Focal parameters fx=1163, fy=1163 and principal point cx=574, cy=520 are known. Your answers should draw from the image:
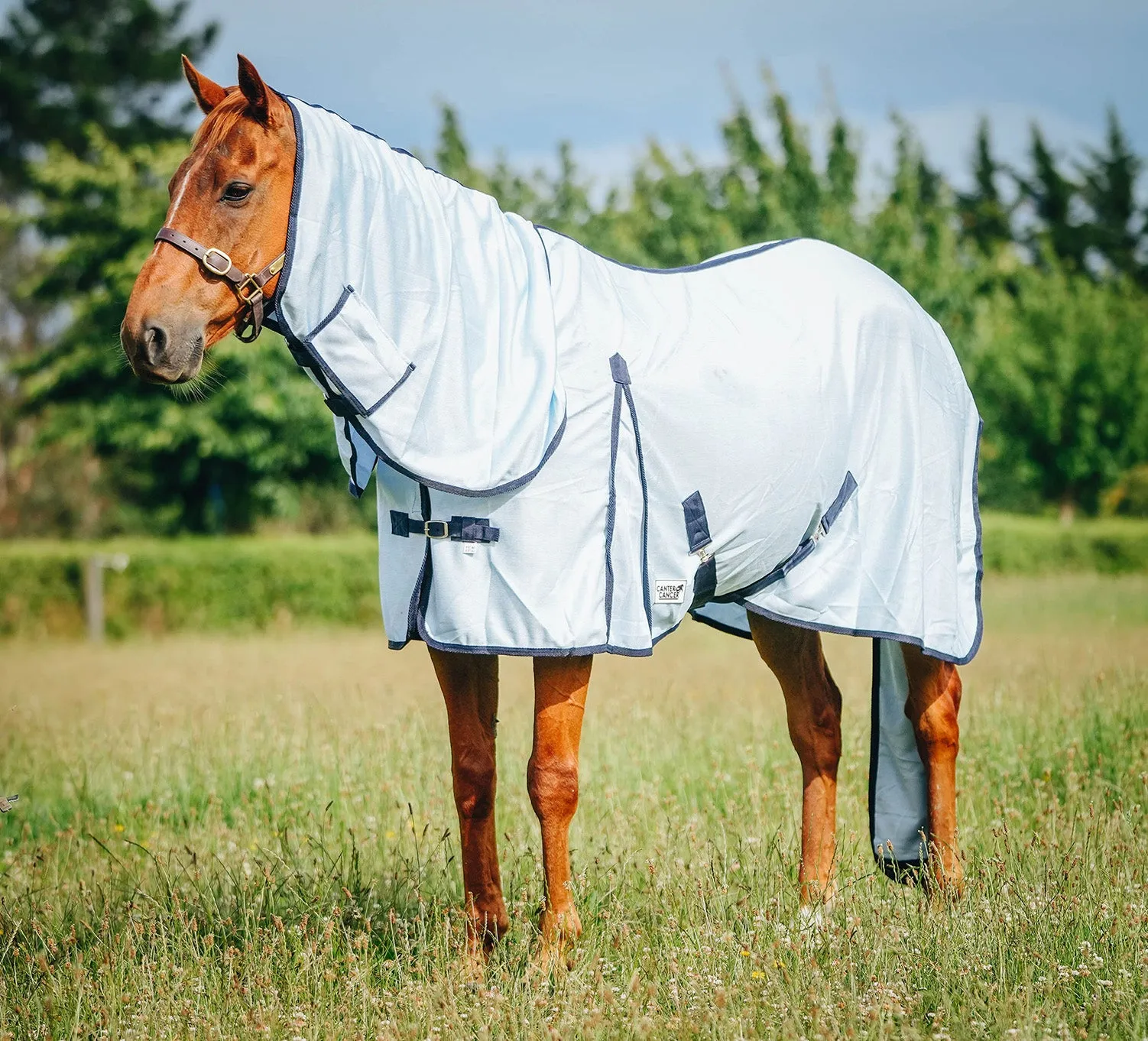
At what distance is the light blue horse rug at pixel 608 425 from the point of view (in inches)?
119

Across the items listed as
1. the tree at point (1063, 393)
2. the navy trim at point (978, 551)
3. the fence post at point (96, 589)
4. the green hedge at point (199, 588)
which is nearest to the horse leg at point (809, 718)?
the navy trim at point (978, 551)

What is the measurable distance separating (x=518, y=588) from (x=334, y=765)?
3.07 m

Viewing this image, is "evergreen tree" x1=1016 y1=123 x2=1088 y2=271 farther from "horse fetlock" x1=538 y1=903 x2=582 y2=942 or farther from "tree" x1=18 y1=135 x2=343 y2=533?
"horse fetlock" x1=538 y1=903 x2=582 y2=942

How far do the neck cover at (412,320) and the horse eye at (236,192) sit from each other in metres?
0.13

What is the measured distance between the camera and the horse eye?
2.94 m

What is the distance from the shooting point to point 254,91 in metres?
2.91

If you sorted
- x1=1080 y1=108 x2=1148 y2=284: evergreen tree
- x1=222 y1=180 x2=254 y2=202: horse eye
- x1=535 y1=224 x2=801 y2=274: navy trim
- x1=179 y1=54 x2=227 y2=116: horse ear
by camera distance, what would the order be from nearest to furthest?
x1=222 y1=180 x2=254 y2=202: horse eye, x1=179 y1=54 x2=227 y2=116: horse ear, x1=535 y1=224 x2=801 y2=274: navy trim, x1=1080 y1=108 x2=1148 y2=284: evergreen tree

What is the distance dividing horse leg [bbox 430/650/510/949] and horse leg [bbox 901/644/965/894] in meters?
1.61

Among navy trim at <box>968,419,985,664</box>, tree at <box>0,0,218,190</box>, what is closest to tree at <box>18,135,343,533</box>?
tree at <box>0,0,218,190</box>

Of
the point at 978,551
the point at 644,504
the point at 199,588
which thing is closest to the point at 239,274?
the point at 644,504

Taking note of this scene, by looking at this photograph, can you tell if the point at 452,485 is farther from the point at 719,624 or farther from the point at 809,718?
the point at 809,718

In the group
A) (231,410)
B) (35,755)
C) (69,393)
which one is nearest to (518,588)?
(35,755)

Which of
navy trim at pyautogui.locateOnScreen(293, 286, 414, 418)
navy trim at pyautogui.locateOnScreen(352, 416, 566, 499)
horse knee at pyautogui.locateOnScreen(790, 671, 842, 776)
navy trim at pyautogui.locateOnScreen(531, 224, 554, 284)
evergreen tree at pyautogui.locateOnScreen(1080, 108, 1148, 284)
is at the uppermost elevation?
evergreen tree at pyautogui.locateOnScreen(1080, 108, 1148, 284)

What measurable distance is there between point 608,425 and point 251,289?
1.02 meters
